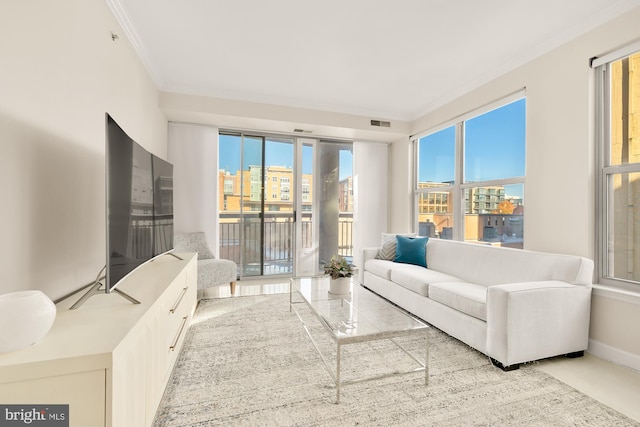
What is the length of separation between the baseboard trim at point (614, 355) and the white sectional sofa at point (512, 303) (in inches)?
4.8

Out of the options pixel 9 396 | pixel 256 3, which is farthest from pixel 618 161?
pixel 9 396

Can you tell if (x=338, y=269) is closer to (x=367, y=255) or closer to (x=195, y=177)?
(x=367, y=255)

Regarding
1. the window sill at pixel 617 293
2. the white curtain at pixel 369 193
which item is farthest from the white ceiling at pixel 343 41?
the window sill at pixel 617 293

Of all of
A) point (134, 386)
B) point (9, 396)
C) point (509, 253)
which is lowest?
point (134, 386)

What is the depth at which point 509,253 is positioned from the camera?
2.76 meters

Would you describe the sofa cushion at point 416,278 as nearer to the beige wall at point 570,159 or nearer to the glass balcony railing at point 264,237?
the beige wall at point 570,159

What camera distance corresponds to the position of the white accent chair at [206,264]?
337cm

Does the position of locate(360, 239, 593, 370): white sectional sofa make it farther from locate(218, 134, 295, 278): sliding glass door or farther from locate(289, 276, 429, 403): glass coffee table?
locate(218, 134, 295, 278): sliding glass door

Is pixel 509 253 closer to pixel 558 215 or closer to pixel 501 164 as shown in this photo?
pixel 558 215

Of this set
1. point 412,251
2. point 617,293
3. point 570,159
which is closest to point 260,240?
point 412,251

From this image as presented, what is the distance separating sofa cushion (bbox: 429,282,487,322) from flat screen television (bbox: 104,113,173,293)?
7.81 ft

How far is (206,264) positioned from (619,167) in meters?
3.99

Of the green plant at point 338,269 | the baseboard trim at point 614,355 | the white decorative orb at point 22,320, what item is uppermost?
the white decorative orb at point 22,320

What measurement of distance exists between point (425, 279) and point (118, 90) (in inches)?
127
